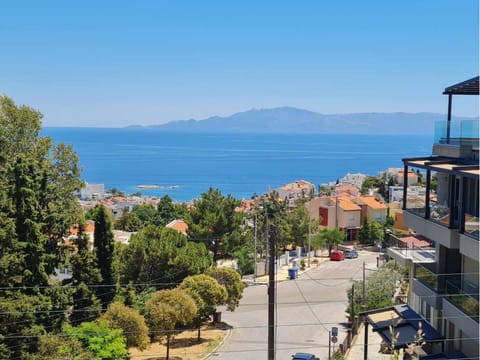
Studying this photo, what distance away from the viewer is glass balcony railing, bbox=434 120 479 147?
12.2 m

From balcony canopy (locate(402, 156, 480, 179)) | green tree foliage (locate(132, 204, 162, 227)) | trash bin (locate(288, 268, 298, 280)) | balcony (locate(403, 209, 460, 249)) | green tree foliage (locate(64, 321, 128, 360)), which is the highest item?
balcony canopy (locate(402, 156, 480, 179))

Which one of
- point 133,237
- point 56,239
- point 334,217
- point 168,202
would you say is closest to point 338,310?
point 133,237

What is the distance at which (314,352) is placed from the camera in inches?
705

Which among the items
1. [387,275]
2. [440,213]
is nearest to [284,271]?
[387,275]

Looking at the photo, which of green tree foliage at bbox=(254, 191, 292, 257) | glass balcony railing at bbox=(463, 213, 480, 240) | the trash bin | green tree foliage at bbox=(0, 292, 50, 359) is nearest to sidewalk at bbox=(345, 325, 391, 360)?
glass balcony railing at bbox=(463, 213, 480, 240)

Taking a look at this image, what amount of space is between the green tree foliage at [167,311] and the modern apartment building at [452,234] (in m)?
6.43

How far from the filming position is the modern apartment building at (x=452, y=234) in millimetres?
10773

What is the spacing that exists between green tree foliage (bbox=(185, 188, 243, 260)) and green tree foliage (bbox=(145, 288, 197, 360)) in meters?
14.3

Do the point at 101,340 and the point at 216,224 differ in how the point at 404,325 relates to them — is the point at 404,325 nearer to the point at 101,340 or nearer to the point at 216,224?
the point at 101,340

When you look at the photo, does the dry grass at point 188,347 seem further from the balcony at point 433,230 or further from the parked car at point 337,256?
the parked car at point 337,256

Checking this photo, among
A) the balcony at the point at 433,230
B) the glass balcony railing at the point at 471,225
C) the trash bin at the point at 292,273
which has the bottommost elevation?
the trash bin at the point at 292,273

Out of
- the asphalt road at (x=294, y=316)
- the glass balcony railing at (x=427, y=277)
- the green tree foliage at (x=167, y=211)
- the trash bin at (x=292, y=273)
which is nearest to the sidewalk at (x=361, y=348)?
the asphalt road at (x=294, y=316)

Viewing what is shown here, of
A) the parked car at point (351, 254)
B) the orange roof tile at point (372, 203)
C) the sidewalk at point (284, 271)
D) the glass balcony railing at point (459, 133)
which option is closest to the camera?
Result: the glass balcony railing at point (459, 133)

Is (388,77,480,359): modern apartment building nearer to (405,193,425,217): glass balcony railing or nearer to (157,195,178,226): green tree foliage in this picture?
(405,193,425,217): glass balcony railing
